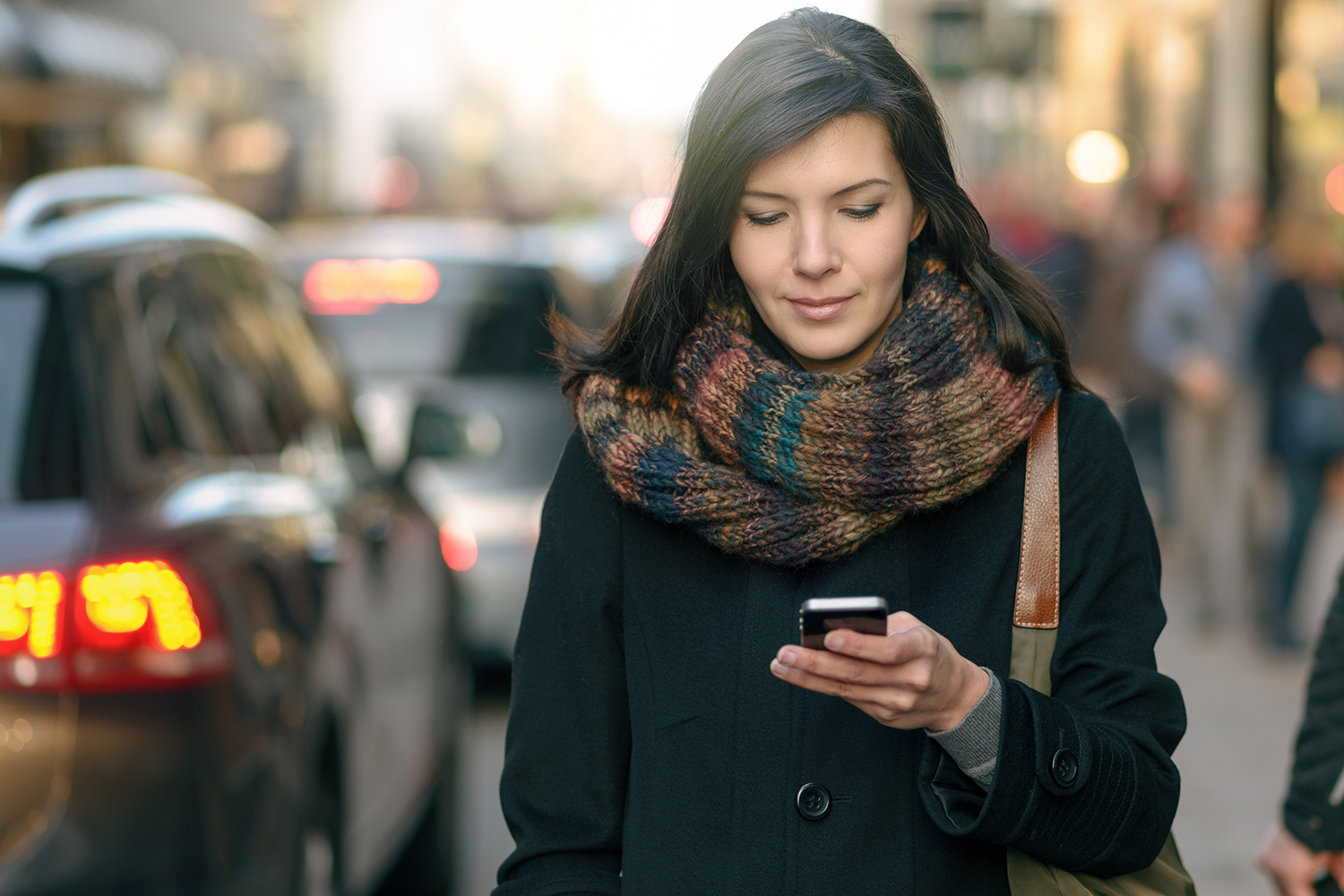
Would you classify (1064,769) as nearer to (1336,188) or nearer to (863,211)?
(863,211)

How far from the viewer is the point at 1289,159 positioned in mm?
14930

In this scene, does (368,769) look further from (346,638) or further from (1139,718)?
(1139,718)

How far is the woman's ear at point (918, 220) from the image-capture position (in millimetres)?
2066

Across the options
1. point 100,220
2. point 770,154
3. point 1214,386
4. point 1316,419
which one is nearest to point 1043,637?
point 770,154

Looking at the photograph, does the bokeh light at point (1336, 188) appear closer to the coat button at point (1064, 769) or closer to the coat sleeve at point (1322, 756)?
the coat sleeve at point (1322, 756)

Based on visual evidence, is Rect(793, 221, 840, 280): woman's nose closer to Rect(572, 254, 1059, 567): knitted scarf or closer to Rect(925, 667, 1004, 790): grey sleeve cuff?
Rect(572, 254, 1059, 567): knitted scarf

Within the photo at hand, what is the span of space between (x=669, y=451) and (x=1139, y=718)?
2.06ft

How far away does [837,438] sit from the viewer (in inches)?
76.7

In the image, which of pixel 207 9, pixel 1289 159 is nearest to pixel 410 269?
pixel 1289 159

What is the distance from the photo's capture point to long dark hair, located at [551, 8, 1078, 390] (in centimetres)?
194

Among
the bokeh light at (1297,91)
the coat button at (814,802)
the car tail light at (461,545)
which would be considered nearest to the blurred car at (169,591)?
the coat button at (814,802)

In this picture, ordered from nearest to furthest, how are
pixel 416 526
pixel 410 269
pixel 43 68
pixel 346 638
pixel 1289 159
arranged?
pixel 346 638 < pixel 416 526 < pixel 410 269 < pixel 1289 159 < pixel 43 68

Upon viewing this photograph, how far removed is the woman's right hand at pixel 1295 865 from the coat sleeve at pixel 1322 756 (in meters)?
0.02

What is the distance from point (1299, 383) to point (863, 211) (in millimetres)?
6627
